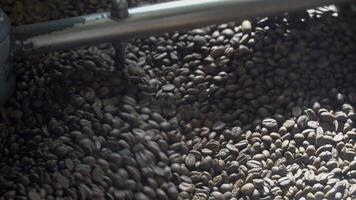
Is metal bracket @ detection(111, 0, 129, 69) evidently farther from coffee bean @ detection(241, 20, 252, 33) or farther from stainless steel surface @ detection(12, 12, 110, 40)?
coffee bean @ detection(241, 20, 252, 33)

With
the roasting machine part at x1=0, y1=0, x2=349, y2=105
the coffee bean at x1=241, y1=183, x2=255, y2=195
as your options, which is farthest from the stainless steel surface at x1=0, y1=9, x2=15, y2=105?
the coffee bean at x1=241, y1=183, x2=255, y2=195

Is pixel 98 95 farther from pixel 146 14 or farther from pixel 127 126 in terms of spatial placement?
pixel 146 14

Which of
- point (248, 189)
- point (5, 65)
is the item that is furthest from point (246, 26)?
point (5, 65)

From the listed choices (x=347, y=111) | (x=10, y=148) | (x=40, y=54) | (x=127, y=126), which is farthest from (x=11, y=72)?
(x=347, y=111)

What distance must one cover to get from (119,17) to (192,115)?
35 centimetres

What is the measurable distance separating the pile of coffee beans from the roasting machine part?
67mm

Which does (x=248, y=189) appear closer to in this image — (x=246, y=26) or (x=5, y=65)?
(x=246, y=26)

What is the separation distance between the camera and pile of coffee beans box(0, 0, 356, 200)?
1.80m

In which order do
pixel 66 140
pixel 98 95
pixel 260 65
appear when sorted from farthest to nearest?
pixel 260 65 < pixel 98 95 < pixel 66 140

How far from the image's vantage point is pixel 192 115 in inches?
80.1

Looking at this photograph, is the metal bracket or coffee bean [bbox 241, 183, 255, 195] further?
the metal bracket

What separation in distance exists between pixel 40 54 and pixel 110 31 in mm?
213

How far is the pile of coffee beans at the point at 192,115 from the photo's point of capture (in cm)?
180

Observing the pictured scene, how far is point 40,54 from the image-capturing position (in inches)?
80.4
